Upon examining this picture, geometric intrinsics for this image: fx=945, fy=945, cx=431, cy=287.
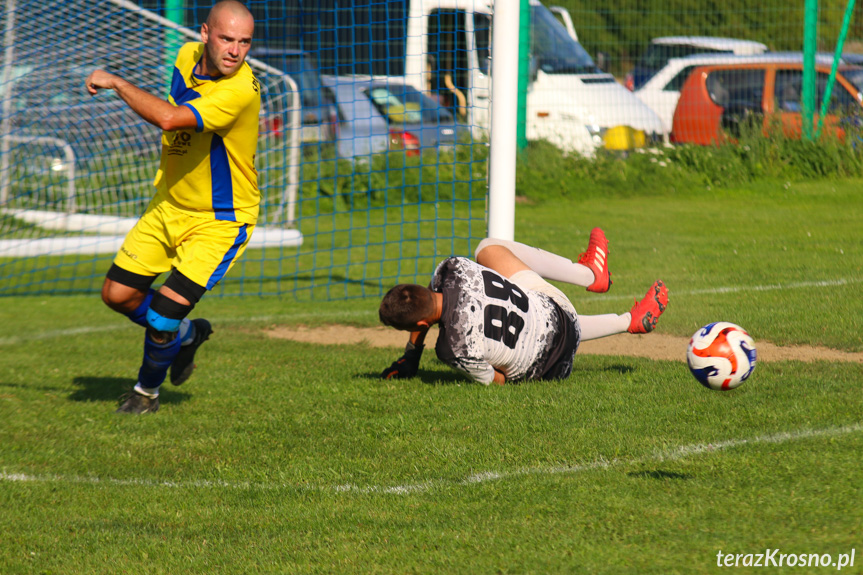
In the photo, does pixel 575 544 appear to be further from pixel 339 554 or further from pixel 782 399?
pixel 782 399

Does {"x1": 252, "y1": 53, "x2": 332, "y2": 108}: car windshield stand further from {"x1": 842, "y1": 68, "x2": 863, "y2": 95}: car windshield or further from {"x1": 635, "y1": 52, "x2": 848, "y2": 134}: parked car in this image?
{"x1": 842, "y1": 68, "x2": 863, "y2": 95}: car windshield

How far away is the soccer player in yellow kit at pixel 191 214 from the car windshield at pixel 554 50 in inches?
417

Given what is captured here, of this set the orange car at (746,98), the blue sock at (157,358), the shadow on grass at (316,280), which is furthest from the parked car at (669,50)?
the blue sock at (157,358)

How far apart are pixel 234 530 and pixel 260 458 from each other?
34.4 inches

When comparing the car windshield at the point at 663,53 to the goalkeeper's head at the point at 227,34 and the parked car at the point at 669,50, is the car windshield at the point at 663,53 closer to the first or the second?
the parked car at the point at 669,50

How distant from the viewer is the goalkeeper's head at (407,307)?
16.1 ft

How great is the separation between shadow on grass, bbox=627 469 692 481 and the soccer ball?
432mm

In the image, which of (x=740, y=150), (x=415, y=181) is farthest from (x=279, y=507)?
(x=740, y=150)

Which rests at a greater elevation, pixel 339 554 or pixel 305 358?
pixel 339 554

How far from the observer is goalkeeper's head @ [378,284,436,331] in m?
4.92

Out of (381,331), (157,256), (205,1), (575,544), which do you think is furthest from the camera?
(205,1)

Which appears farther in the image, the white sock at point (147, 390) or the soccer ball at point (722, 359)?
the white sock at point (147, 390)

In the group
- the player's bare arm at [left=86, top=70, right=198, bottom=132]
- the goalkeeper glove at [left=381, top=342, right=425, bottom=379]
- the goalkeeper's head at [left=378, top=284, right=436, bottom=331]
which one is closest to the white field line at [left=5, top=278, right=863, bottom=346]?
the goalkeeper glove at [left=381, top=342, right=425, bottom=379]

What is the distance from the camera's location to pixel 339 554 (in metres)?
3.26
